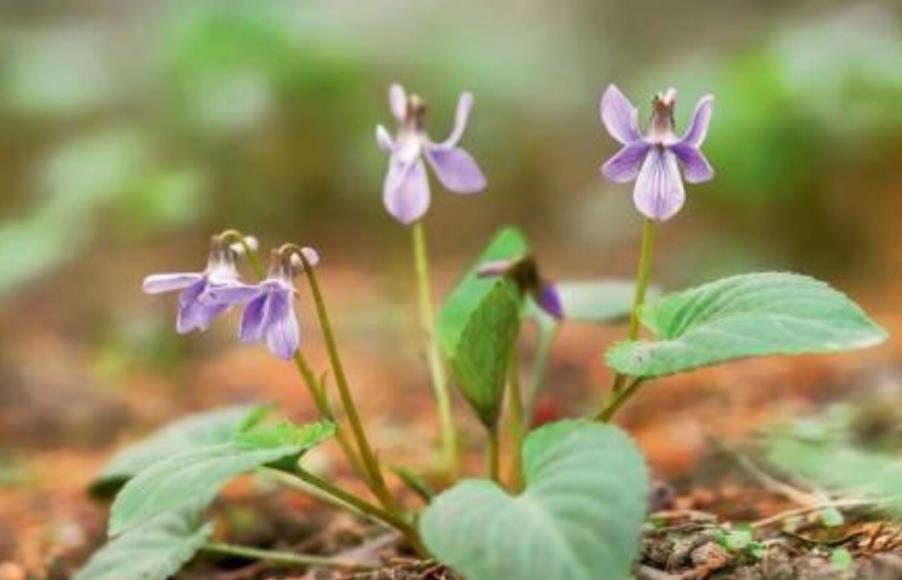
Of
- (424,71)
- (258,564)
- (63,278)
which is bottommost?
(63,278)

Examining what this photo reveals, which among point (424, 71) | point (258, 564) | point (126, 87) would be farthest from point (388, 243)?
point (258, 564)

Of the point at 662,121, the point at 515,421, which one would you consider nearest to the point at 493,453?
the point at 515,421

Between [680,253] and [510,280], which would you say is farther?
[680,253]

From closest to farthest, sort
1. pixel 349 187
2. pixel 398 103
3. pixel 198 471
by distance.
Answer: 1. pixel 198 471
2. pixel 398 103
3. pixel 349 187

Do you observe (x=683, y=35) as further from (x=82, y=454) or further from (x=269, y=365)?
→ (x=82, y=454)

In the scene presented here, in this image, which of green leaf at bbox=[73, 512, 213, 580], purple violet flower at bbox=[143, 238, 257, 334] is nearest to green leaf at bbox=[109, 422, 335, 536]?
purple violet flower at bbox=[143, 238, 257, 334]

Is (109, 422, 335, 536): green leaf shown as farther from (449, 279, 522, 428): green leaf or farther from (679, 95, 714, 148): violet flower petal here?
(679, 95, 714, 148): violet flower petal

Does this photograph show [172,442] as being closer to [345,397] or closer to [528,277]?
[345,397]
